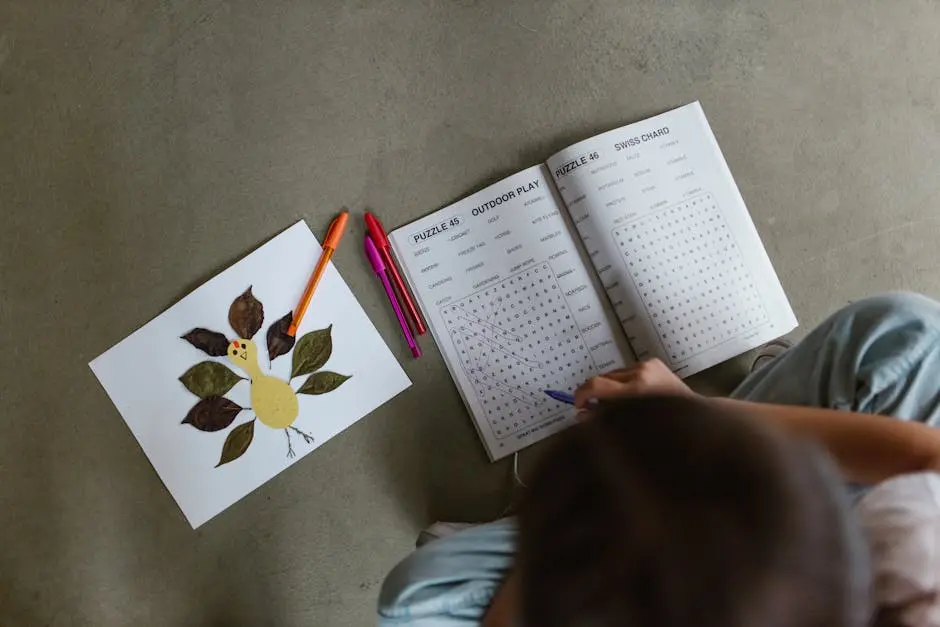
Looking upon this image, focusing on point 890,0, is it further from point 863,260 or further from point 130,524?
point 130,524

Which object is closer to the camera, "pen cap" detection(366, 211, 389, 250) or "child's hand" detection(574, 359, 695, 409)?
"child's hand" detection(574, 359, 695, 409)

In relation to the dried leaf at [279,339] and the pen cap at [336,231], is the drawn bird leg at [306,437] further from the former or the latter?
the pen cap at [336,231]

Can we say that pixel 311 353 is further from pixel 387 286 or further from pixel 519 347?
pixel 519 347

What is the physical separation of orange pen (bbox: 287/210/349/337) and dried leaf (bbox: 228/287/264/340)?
0.03 meters

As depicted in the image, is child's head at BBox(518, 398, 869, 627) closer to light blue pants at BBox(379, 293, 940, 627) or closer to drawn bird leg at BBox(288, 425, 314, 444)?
light blue pants at BBox(379, 293, 940, 627)

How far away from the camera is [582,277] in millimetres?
691

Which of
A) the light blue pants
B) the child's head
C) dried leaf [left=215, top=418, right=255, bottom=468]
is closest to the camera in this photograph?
the child's head

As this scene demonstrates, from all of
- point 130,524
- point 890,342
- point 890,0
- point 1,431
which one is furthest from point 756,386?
point 1,431

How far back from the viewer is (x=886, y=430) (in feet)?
1.66

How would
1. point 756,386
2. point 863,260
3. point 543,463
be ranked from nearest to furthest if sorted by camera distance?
point 543,463, point 756,386, point 863,260

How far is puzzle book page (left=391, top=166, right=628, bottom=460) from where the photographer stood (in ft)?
2.21

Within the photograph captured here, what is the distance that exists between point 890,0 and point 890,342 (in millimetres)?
420

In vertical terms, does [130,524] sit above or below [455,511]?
above

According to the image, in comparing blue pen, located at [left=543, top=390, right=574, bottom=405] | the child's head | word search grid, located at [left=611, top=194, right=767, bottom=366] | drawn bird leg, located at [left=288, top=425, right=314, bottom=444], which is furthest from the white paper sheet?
the child's head
